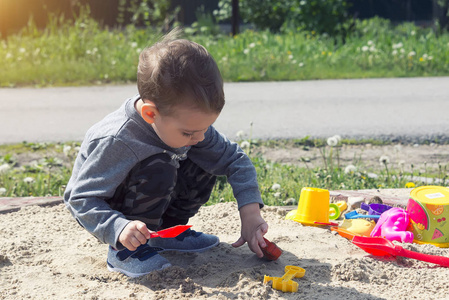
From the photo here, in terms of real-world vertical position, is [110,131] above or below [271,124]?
above

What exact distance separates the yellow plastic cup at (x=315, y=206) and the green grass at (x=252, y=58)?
4353 mm

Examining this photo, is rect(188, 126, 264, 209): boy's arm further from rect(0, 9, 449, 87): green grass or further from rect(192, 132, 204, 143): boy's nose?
rect(0, 9, 449, 87): green grass

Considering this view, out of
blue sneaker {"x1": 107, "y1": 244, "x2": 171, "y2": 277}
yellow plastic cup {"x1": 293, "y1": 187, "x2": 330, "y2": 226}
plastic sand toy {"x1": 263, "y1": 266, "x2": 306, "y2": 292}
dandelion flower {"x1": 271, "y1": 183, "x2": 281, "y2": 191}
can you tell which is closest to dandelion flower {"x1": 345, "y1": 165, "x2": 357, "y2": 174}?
dandelion flower {"x1": 271, "y1": 183, "x2": 281, "y2": 191}

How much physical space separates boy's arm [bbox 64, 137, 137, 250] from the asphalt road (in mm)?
2544

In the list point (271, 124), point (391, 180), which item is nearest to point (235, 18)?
point (271, 124)

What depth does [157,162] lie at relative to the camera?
202 cm

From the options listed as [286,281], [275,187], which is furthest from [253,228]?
[275,187]

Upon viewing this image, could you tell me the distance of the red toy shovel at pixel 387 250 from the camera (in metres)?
2.13

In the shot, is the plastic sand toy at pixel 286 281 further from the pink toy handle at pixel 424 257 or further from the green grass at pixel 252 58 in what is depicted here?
the green grass at pixel 252 58

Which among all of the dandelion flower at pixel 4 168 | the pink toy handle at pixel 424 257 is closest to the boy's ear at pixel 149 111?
the pink toy handle at pixel 424 257

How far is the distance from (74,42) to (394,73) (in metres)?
4.10

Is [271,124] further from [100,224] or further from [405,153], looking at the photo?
[100,224]

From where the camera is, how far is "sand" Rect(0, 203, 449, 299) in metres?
1.92

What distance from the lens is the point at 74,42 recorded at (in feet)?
25.6
